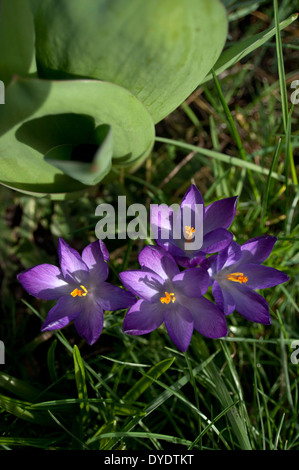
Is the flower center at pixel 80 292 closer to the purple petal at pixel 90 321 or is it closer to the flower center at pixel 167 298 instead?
the purple petal at pixel 90 321

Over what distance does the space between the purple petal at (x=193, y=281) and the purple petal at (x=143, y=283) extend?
33 mm

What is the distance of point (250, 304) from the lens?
0.73 m

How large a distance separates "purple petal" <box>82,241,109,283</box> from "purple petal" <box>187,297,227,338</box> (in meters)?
0.16

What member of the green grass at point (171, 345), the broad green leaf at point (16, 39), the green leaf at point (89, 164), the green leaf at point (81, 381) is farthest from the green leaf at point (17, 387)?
the broad green leaf at point (16, 39)

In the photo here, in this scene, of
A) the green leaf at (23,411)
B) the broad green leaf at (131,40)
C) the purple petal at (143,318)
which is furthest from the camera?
the green leaf at (23,411)

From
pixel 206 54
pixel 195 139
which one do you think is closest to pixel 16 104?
pixel 206 54

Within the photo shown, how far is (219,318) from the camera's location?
67cm

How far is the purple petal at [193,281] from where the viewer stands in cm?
67

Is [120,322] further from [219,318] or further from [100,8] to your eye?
[100,8]

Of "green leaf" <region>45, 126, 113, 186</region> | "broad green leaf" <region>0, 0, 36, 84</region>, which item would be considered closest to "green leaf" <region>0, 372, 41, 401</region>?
"green leaf" <region>45, 126, 113, 186</region>

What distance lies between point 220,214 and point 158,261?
147mm

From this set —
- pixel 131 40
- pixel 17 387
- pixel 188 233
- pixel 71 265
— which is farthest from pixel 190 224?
pixel 17 387

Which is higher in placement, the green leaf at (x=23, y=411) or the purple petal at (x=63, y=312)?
the purple petal at (x=63, y=312)

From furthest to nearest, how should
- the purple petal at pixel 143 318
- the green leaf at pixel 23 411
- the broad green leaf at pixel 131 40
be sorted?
the green leaf at pixel 23 411, the purple petal at pixel 143 318, the broad green leaf at pixel 131 40
